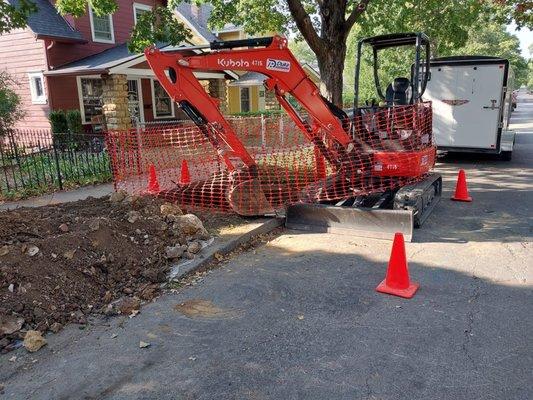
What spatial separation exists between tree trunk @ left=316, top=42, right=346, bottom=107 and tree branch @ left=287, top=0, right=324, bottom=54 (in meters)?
0.20

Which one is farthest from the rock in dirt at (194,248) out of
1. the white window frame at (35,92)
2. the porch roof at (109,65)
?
the white window frame at (35,92)

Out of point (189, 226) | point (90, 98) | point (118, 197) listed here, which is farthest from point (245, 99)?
point (189, 226)

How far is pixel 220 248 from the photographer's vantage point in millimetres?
5699

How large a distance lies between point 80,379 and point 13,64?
17099mm

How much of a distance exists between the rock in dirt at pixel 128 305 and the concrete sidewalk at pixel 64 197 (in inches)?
178

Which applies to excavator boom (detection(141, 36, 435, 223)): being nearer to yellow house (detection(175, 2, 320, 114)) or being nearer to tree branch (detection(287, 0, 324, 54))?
tree branch (detection(287, 0, 324, 54))

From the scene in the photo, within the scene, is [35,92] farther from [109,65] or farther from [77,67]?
[109,65]

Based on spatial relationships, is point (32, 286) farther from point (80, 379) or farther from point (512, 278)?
point (512, 278)

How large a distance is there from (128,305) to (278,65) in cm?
390

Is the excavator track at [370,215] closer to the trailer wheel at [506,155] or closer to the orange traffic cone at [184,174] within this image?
the orange traffic cone at [184,174]

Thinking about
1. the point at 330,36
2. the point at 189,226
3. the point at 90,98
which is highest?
the point at 330,36

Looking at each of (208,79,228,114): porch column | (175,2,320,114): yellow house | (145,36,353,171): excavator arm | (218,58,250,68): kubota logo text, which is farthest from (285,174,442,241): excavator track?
(175,2,320,114): yellow house

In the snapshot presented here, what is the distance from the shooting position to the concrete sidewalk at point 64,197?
27.3ft

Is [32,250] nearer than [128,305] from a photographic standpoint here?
No
